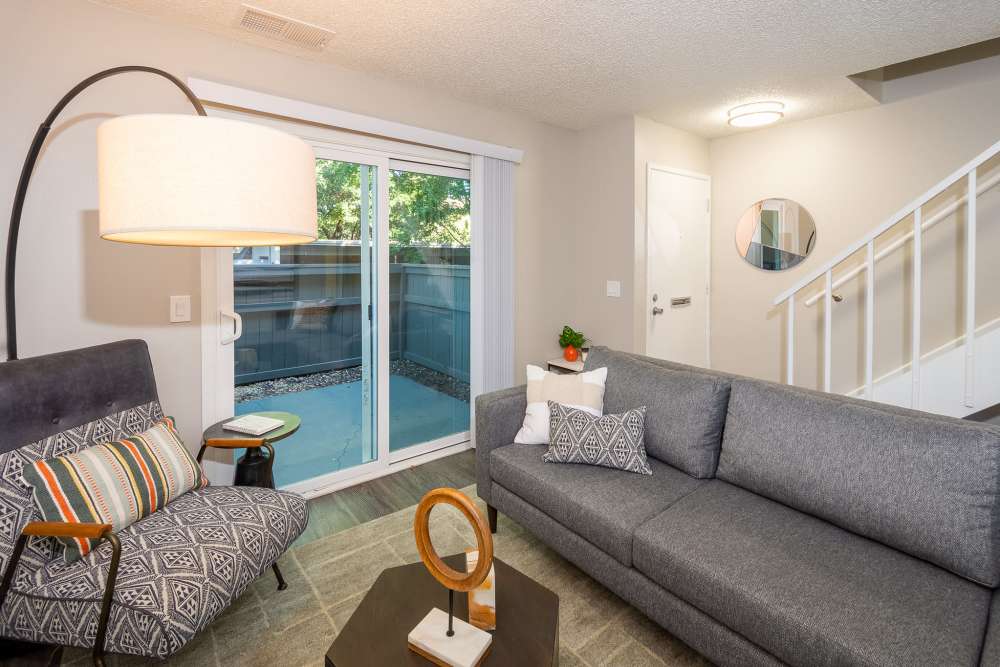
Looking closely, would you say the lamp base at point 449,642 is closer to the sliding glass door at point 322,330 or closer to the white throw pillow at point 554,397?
the white throw pillow at point 554,397

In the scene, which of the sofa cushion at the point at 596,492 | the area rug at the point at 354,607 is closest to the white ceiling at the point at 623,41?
the sofa cushion at the point at 596,492

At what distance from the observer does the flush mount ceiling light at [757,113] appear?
3598 mm

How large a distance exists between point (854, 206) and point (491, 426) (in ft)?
10.7

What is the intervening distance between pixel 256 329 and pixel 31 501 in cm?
135

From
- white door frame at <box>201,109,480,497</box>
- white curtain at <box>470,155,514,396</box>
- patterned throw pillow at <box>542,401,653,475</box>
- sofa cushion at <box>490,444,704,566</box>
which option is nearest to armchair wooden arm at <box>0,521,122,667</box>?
white door frame at <box>201,109,480,497</box>

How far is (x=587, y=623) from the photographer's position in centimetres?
196

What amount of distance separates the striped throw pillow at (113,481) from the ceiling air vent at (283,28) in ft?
6.21

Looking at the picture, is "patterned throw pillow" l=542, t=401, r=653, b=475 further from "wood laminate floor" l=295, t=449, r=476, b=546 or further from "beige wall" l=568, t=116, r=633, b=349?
"beige wall" l=568, t=116, r=633, b=349

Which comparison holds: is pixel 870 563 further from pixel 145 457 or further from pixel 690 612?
pixel 145 457

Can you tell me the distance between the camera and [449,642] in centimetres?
127

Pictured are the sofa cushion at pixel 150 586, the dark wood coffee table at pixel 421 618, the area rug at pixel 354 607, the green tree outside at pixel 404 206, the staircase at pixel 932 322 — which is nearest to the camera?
the dark wood coffee table at pixel 421 618

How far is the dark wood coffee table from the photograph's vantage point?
1.26 meters

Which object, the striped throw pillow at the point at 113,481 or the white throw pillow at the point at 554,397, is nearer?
the striped throw pillow at the point at 113,481

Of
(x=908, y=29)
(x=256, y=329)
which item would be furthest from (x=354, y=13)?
(x=908, y=29)
